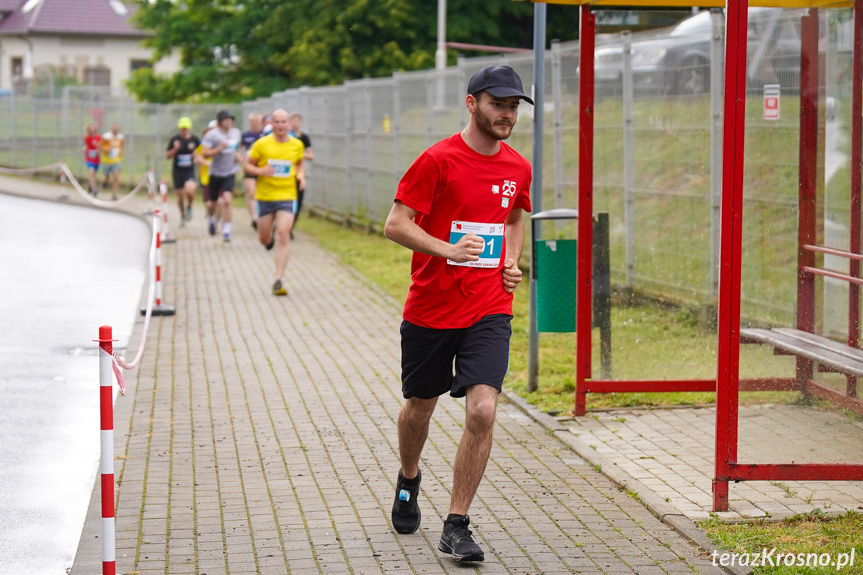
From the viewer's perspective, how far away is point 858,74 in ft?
22.4

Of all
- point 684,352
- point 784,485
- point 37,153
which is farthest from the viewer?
point 37,153

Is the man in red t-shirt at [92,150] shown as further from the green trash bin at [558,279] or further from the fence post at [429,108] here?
the green trash bin at [558,279]

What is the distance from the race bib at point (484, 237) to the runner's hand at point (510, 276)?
7 centimetres

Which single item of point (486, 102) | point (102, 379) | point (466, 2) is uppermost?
point (466, 2)

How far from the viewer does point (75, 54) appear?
7956 centimetres

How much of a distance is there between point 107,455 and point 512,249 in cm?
191

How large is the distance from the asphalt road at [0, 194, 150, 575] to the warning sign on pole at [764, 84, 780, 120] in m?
4.12

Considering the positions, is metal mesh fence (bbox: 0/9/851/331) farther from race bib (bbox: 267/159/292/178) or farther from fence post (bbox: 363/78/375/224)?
race bib (bbox: 267/159/292/178)

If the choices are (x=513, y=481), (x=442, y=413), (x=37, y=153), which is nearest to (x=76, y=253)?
(x=442, y=413)

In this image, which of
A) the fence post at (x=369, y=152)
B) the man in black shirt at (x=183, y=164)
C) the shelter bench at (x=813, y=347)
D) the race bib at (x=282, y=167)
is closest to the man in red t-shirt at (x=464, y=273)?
the shelter bench at (x=813, y=347)

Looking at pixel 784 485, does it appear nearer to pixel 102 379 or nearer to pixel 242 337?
pixel 102 379

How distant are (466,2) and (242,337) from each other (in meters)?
32.6

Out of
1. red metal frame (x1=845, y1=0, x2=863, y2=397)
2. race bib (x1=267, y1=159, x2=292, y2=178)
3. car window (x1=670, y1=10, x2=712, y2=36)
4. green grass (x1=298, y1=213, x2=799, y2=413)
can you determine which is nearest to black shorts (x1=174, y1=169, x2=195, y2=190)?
race bib (x1=267, y1=159, x2=292, y2=178)

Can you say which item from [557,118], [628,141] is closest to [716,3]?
[628,141]
